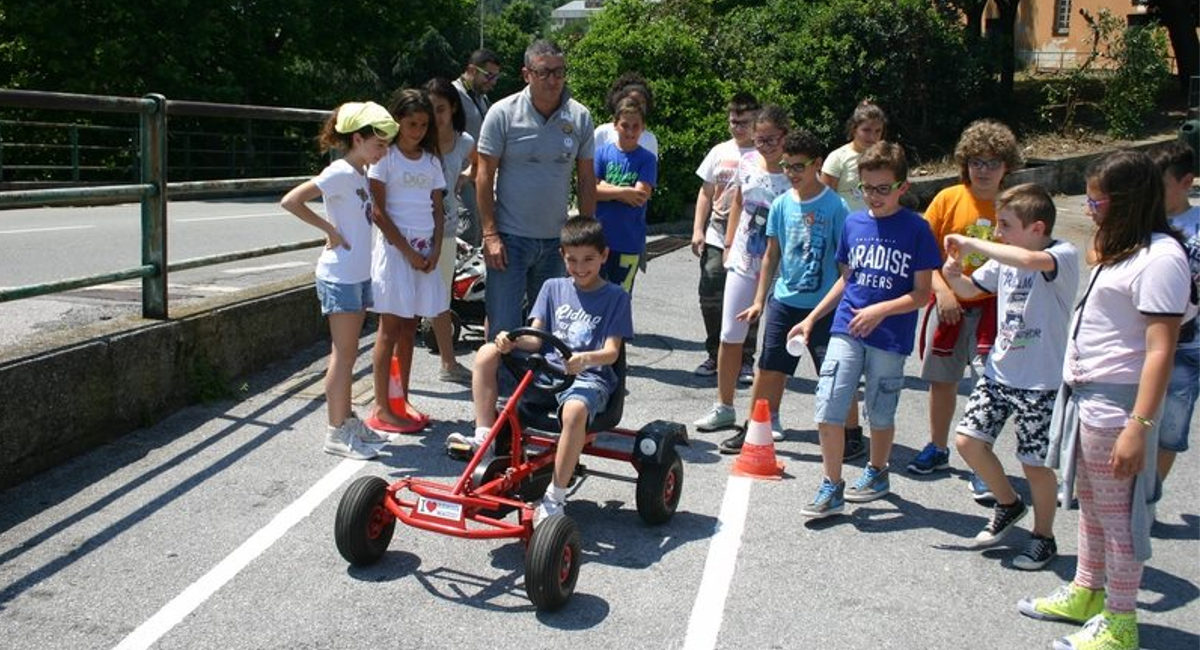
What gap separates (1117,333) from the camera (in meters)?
4.32

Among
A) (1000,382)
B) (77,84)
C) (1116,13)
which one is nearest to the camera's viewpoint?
(1000,382)

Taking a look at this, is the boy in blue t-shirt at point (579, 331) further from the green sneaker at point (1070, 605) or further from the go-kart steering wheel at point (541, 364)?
the green sneaker at point (1070, 605)

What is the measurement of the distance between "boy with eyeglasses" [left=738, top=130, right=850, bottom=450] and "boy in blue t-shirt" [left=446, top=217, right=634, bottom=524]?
1.22 m

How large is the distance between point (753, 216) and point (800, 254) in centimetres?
86

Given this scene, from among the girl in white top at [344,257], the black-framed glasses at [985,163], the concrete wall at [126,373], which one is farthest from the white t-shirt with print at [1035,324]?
the concrete wall at [126,373]

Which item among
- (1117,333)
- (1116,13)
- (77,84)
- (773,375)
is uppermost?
(1116,13)

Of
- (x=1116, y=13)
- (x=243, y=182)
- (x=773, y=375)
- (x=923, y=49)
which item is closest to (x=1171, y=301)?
(x=773, y=375)

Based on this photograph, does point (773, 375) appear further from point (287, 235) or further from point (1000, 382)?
point (287, 235)

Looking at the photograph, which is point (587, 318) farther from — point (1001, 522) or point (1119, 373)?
point (1119, 373)

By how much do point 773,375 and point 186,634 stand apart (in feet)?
11.1

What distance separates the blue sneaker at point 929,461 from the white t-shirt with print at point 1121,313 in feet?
6.76

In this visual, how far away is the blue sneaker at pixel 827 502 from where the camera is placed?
560cm

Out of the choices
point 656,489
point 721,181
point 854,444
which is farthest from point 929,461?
point 721,181

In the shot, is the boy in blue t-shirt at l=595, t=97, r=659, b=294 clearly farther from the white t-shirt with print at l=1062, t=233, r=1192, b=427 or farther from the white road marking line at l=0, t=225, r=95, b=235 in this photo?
the white road marking line at l=0, t=225, r=95, b=235
